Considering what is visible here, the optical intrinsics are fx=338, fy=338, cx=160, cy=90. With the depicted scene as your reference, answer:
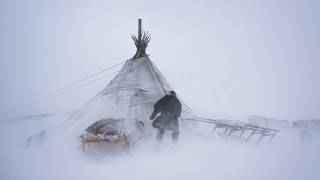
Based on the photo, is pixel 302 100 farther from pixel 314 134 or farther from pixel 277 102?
pixel 314 134

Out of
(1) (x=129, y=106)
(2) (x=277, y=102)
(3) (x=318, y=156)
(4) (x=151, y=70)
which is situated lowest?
(2) (x=277, y=102)

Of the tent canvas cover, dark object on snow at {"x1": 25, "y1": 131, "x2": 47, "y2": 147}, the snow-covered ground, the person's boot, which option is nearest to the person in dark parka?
the person's boot

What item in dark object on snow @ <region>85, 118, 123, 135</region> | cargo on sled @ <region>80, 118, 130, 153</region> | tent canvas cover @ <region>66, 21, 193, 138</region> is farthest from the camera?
tent canvas cover @ <region>66, 21, 193, 138</region>

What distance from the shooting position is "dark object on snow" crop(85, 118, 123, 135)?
7.83 meters

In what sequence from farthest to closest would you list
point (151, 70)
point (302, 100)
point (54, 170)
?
point (302, 100), point (151, 70), point (54, 170)

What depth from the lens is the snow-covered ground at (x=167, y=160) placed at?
613 cm

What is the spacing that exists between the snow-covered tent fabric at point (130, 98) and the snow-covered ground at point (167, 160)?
2.20ft

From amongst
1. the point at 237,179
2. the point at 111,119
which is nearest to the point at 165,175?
the point at 237,179

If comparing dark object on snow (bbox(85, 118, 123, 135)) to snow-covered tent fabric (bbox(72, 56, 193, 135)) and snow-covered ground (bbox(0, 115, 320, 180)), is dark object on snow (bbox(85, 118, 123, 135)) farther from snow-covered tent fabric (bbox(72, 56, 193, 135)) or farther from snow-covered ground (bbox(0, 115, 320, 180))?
snow-covered ground (bbox(0, 115, 320, 180))

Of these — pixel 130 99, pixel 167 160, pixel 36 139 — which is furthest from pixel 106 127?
pixel 36 139

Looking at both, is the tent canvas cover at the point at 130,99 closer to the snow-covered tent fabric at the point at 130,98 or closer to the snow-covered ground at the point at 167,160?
the snow-covered tent fabric at the point at 130,98

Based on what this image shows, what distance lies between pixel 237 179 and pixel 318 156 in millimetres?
2691

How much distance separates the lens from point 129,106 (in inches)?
346

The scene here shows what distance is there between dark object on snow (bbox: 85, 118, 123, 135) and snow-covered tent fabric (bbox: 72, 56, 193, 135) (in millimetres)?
228
